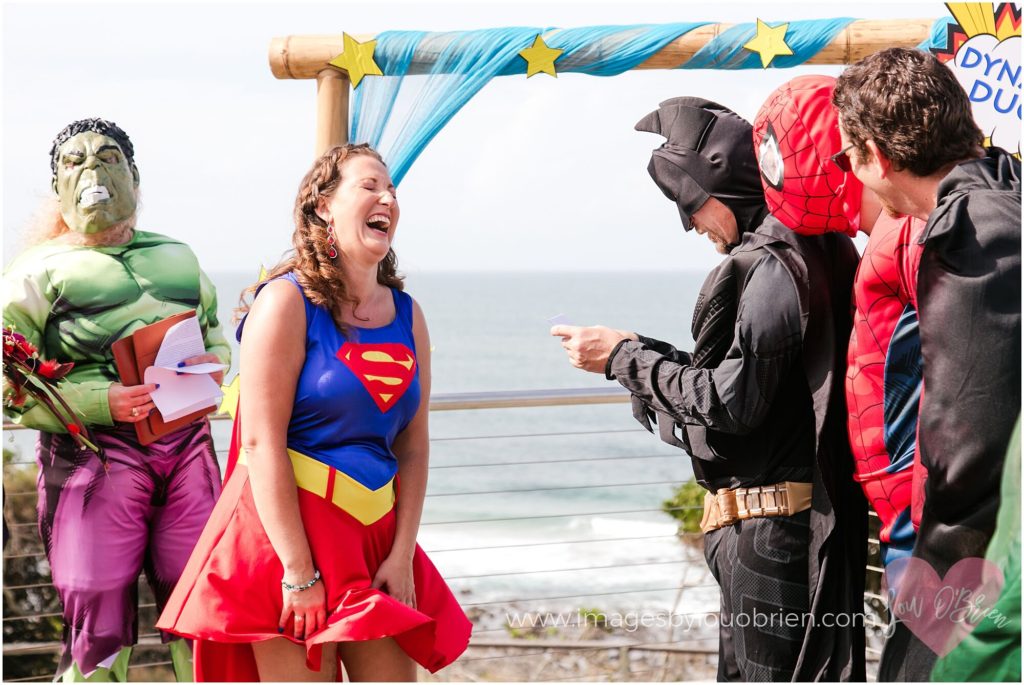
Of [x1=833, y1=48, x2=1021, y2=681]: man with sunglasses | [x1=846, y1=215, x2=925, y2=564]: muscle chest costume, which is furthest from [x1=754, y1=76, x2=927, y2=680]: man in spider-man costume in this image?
[x1=833, y1=48, x2=1021, y2=681]: man with sunglasses

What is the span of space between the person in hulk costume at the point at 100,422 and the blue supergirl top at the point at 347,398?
4.06 ft

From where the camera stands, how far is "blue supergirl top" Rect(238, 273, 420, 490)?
102 inches

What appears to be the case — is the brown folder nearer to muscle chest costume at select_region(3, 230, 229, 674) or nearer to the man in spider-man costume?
muscle chest costume at select_region(3, 230, 229, 674)

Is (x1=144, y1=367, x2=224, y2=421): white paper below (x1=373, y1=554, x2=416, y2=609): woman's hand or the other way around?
the other way around

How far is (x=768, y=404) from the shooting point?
8.85ft

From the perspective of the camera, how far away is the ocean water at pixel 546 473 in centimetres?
1086

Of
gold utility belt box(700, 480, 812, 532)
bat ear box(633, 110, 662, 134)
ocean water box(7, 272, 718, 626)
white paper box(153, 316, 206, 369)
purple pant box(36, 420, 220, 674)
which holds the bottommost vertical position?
ocean water box(7, 272, 718, 626)

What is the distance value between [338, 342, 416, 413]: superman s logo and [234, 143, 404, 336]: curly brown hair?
2.6 inches

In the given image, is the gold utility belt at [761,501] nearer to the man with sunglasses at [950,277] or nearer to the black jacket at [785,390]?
the black jacket at [785,390]

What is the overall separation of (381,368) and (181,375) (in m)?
1.38

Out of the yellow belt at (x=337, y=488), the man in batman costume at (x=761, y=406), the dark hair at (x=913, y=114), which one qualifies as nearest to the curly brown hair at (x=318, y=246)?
the yellow belt at (x=337, y=488)

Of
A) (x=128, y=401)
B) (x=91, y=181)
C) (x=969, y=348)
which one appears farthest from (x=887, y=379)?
(x=91, y=181)

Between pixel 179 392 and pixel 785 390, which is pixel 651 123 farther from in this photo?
pixel 179 392

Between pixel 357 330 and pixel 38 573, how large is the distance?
9536 mm
